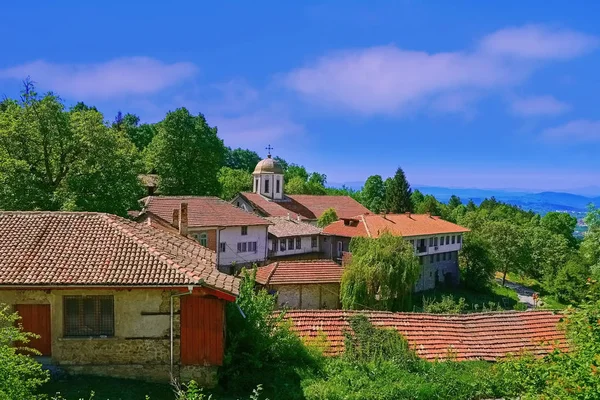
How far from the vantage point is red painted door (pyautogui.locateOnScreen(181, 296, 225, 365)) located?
44.5 feet

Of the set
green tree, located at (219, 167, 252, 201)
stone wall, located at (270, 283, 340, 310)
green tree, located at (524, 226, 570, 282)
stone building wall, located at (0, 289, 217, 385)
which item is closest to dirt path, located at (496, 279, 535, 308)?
green tree, located at (524, 226, 570, 282)

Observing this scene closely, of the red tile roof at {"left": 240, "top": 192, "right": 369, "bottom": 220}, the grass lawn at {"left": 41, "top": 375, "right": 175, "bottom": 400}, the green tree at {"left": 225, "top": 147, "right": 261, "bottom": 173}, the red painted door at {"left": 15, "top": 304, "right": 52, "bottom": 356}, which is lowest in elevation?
the grass lawn at {"left": 41, "top": 375, "right": 175, "bottom": 400}

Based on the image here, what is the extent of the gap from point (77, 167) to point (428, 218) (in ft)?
116

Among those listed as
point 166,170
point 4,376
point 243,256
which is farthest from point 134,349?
point 166,170

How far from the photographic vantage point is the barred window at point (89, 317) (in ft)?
44.5

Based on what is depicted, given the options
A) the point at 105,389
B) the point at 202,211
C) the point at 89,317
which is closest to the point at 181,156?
the point at 202,211

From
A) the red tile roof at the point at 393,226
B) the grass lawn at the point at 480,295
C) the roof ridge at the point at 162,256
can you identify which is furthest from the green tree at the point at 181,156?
the roof ridge at the point at 162,256

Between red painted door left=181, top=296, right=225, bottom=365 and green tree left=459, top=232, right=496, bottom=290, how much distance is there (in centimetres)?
4116

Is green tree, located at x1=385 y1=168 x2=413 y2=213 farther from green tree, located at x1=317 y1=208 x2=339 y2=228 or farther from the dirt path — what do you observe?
green tree, located at x1=317 y1=208 x2=339 y2=228

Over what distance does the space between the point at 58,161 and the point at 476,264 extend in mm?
39892

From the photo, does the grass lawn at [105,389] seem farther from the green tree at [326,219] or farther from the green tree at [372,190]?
the green tree at [372,190]

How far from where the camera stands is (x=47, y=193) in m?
27.8

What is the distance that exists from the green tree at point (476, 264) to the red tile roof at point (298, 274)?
22683 millimetres

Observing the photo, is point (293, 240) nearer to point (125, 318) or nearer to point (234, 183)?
point (234, 183)
